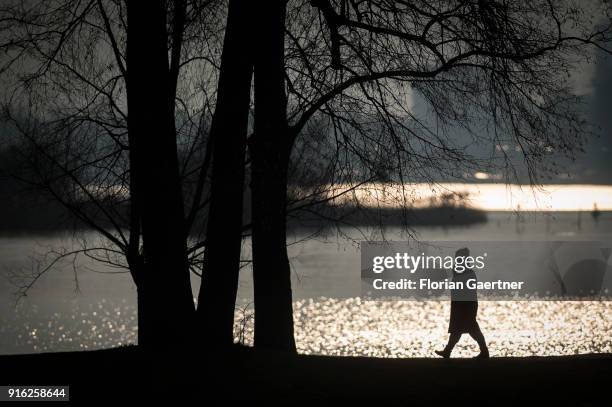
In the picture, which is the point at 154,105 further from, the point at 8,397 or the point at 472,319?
the point at 472,319

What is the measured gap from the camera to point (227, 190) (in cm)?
962

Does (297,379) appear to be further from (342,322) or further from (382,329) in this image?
(342,322)

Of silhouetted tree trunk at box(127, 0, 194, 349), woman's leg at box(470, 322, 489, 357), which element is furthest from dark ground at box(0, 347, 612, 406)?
woman's leg at box(470, 322, 489, 357)

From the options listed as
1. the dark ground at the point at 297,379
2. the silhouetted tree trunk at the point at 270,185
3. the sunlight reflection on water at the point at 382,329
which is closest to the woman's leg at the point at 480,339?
the dark ground at the point at 297,379

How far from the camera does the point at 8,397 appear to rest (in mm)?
7535

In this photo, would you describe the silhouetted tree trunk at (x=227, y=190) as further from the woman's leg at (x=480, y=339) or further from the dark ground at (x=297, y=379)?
the woman's leg at (x=480, y=339)

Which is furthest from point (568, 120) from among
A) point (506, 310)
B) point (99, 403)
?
point (506, 310)

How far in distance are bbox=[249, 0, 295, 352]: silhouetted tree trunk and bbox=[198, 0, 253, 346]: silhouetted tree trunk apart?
345mm

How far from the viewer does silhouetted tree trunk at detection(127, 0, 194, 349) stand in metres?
9.48

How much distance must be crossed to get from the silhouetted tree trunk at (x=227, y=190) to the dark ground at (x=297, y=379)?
0.64 metres

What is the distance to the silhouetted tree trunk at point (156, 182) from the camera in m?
9.48

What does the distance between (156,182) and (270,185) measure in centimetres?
142

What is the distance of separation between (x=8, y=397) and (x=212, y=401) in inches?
74.1

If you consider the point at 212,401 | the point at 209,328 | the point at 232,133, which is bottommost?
the point at 212,401
